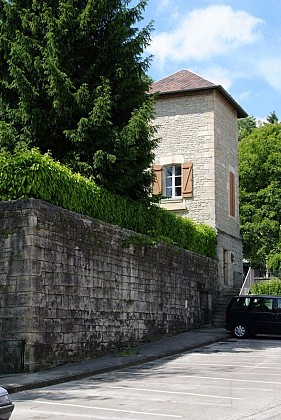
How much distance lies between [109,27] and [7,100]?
3.63 metres

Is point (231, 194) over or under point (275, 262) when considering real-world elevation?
over

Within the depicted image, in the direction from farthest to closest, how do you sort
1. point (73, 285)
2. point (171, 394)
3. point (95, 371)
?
1. point (73, 285)
2. point (95, 371)
3. point (171, 394)

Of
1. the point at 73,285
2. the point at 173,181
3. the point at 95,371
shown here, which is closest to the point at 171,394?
the point at 95,371

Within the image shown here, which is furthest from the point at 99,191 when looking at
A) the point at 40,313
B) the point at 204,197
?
the point at 204,197

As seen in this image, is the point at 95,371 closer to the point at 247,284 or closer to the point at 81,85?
the point at 81,85

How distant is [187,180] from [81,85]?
10.3 metres

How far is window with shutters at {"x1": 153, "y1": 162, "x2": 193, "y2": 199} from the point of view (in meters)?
26.7

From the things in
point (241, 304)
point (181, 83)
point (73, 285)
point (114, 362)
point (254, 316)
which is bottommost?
point (114, 362)

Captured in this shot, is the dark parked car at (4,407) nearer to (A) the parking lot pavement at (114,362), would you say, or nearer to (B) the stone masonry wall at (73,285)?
(A) the parking lot pavement at (114,362)

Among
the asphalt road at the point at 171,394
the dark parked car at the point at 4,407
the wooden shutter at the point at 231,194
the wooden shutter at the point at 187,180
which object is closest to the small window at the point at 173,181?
the wooden shutter at the point at 187,180

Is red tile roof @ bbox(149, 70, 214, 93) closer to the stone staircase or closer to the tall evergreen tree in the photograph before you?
the tall evergreen tree

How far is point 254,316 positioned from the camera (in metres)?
21.2

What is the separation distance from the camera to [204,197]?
86.5 ft

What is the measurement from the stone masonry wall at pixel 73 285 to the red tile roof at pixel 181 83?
9814 mm
